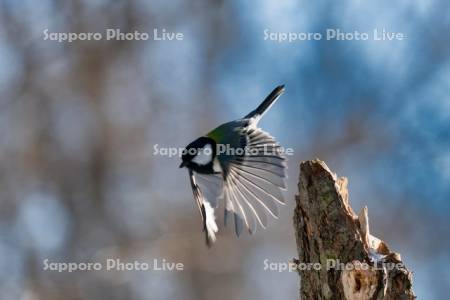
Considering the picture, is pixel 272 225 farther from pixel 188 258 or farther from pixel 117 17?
pixel 117 17

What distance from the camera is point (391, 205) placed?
219 inches

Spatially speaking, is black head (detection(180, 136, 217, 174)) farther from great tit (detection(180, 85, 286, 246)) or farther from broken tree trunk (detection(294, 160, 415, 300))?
broken tree trunk (detection(294, 160, 415, 300))

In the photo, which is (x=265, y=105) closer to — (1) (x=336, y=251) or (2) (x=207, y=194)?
(2) (x=207, y=194)

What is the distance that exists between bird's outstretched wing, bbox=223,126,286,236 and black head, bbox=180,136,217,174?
96 millimetres

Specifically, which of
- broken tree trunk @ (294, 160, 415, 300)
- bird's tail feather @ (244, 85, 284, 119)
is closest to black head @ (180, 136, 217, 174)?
bird's tail feather @ (244, 85, 284, 119)

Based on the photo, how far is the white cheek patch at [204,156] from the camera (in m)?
3.53

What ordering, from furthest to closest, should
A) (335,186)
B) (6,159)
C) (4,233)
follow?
(6,159), (4,233), (335,186)

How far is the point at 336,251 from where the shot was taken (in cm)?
256

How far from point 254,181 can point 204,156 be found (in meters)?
0.27

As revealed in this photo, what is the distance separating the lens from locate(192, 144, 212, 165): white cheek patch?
139 inches

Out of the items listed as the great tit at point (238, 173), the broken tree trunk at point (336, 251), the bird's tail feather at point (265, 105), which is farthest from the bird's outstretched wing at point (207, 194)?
the broken tree trunk at point (336, 251)

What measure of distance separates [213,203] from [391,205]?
7.89ft

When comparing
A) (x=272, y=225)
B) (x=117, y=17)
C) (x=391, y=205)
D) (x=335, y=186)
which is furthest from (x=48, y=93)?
(x=335, y=186)

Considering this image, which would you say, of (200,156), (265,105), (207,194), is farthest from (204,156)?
(265,105)
